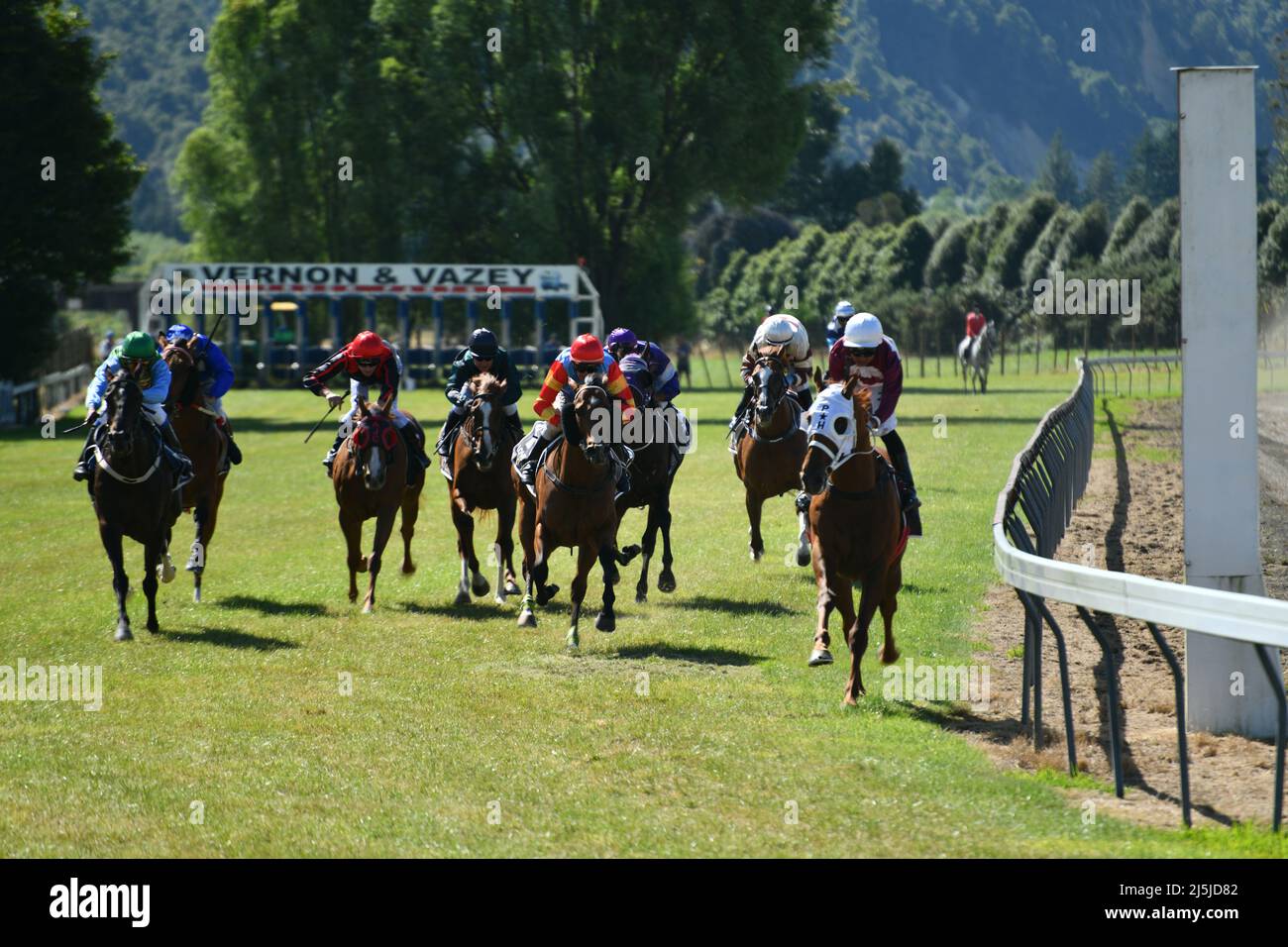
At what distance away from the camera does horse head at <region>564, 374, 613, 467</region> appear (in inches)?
460

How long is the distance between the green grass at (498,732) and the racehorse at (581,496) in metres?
0.54

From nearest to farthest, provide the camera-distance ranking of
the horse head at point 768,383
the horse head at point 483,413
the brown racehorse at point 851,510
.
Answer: the brown racehorse at point 851,510 → the horse head at point 483,413 → the horse head at point 768,383

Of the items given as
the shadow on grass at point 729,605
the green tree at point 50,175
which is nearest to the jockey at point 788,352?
the shadow on grass at point 729,605

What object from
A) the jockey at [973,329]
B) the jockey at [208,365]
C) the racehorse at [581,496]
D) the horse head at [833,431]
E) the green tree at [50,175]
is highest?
the green tree at [50,175]

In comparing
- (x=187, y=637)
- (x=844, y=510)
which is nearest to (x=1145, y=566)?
(x=844, y=510)

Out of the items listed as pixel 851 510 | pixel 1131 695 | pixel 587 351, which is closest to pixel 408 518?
pixel 587 351

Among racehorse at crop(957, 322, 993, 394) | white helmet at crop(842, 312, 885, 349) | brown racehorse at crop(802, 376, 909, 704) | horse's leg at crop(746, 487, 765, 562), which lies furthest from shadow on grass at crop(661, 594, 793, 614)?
racehorse at crop(957, 322, 993, 394)

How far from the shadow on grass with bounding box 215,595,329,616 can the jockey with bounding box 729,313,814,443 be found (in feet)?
13.9

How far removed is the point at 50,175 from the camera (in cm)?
3975

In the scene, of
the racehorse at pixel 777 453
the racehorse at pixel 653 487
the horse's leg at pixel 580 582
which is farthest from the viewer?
the racehorse at pixel 777 453

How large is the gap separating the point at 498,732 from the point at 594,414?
9.36 feet

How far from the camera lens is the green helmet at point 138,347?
42.0ft

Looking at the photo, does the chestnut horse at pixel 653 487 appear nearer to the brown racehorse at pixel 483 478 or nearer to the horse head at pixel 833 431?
the brown racehorse at pixel 483 478
